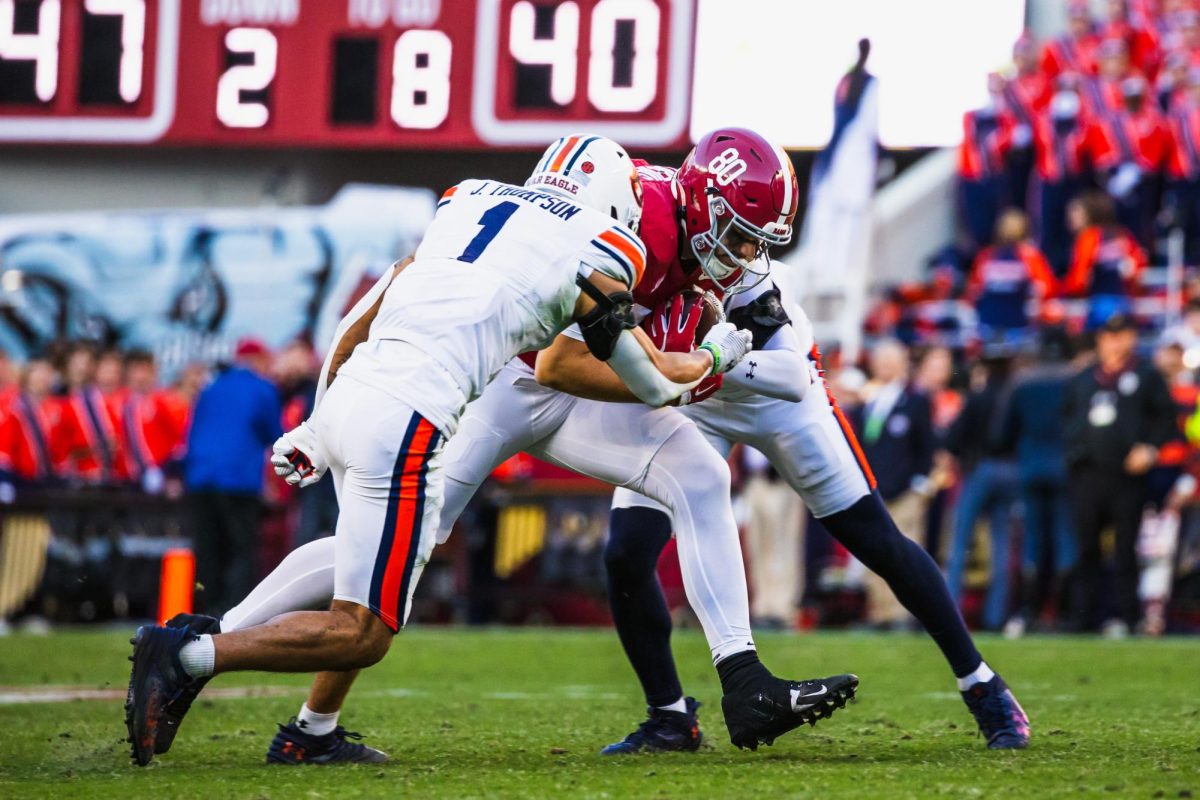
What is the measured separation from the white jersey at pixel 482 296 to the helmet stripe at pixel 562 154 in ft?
0.62

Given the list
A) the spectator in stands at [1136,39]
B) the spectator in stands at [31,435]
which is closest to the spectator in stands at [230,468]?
the spectator in stands at [31,435]

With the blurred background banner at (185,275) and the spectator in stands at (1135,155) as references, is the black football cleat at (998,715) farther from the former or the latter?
the blurred background banner at (185,275)

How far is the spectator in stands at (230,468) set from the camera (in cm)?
1108

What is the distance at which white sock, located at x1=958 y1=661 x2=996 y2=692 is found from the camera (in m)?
4.99

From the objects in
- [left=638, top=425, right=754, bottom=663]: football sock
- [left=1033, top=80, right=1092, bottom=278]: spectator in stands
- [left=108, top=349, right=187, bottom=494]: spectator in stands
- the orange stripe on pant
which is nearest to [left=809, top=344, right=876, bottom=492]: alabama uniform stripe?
[left=638, top=425, right=754, bottom=663]: football sock

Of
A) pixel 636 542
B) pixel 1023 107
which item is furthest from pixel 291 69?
pixel 636 542

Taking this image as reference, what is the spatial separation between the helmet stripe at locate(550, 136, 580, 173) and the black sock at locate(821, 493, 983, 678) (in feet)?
3.98

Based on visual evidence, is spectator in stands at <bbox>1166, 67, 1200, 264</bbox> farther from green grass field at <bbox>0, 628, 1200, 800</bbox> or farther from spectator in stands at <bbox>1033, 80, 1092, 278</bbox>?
green grass field at <bbox>0, 628, 1200, 800</bbox>

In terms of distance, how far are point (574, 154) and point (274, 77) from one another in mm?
8709

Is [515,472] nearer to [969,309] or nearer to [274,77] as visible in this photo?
[274,77]

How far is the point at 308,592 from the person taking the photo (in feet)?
15.0

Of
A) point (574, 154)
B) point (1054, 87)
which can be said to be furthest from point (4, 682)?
point (1054, 87)

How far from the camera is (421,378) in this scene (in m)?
4.34

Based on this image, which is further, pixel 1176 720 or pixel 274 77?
pixel 274 77
